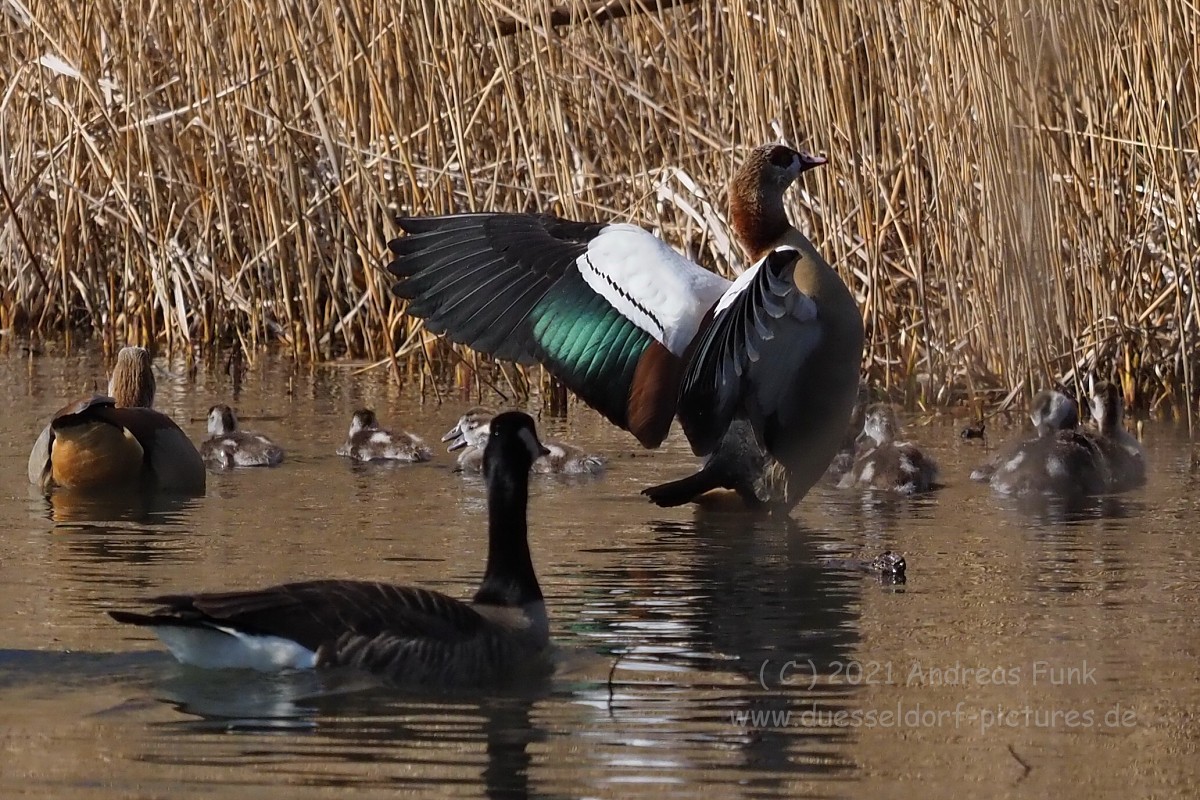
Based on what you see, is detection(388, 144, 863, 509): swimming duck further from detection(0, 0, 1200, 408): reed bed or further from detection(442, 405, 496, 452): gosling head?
detection(0, 0, 1200, 408): reed bed

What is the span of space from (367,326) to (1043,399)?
382cm

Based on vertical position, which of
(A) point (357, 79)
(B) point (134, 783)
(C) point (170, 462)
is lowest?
(B) point (134, 783)

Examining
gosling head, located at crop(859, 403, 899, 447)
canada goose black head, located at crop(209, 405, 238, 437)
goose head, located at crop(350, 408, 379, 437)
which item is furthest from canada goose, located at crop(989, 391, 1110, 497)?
canada goose black head, located at crop(209, 405, 238, 437)

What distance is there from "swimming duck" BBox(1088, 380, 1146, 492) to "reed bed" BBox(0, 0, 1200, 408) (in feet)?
1.41

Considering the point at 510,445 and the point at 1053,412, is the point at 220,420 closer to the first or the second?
the point at 1053,412

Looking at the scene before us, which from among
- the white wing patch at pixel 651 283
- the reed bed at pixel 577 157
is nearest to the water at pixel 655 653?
the white wing patch at pixel 651 283

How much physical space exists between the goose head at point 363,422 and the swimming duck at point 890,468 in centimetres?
187

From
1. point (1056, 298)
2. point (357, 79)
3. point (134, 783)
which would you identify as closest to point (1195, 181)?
point (1056, 298)

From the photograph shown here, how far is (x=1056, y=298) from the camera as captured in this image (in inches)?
329

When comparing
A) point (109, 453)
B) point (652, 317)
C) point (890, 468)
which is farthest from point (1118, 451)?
point (109, 453)

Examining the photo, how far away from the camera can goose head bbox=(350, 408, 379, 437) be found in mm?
8250

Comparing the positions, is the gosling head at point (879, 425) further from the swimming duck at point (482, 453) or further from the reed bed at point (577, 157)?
the swimming duck at point (482, 453)

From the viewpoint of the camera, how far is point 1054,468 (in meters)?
7.47

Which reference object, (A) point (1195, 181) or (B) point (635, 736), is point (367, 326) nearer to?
(A) point (1195, 181)
